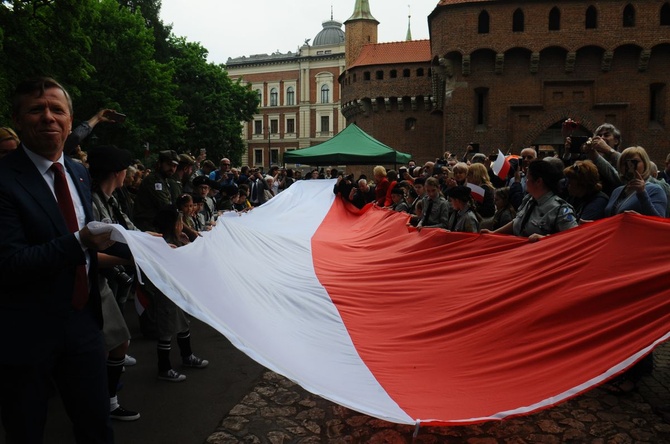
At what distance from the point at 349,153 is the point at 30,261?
14901mm

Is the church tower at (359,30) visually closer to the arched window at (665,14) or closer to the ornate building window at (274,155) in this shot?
the arched window at (665,14)

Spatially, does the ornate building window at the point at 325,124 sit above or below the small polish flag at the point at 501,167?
above

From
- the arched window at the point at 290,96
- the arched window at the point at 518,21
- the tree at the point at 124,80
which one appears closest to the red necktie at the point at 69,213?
the tree at the point at 124,80

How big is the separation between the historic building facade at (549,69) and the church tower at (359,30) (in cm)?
1968

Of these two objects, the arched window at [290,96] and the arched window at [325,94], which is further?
the arched window at [290,96]

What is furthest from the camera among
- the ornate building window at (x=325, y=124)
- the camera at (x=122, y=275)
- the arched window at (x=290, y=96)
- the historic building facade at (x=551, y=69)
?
the arched window at (x=290, y=96)

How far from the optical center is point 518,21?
30969mm

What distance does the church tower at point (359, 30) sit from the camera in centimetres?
5181

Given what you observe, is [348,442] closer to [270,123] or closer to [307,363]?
[307,363]

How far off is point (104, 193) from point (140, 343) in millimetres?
2583

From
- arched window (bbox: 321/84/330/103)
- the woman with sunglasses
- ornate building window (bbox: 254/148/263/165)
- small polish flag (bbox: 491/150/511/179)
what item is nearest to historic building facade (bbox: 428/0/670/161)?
small polish flag (bbox: 491/150/511/179)

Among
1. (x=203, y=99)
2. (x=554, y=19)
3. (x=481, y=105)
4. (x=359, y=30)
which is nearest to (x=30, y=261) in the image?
(x=481, y=105)

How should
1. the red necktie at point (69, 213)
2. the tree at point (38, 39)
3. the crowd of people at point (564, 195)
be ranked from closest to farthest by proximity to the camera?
the red necktie at point (69, 213)
the crowd of people at point (564, 195)
the tree at point (38, 39)

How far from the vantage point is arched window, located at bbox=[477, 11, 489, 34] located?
30.9m
